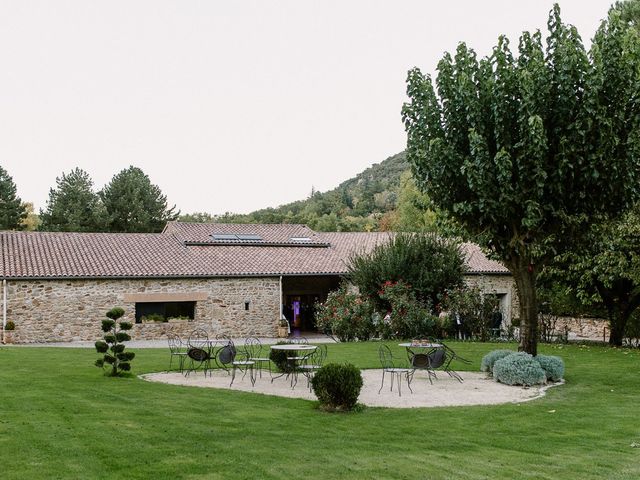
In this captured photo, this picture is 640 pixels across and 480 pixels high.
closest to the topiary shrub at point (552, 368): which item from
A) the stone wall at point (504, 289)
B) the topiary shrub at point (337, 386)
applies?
the topiary shrub at point (337, 386)

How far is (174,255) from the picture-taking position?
2891cm

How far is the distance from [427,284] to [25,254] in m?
16.1

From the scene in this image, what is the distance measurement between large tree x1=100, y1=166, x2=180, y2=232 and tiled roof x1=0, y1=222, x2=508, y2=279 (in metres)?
17.7

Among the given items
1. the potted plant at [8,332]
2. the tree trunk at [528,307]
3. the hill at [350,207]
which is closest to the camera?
the tree trunk at [528,307]

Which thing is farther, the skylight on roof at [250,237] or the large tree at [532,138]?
the skylight on roof at [250,237]

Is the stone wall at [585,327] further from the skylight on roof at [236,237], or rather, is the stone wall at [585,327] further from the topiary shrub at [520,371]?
the topiary shrub at [520,371]

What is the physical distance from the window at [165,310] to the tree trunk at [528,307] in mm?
15843

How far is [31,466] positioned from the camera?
6477 mm

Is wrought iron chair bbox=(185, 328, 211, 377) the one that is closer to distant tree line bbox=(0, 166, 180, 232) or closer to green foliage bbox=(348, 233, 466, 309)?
green foliage bbox=(348, 233, 466, 309)

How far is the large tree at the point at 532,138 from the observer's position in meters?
12.4

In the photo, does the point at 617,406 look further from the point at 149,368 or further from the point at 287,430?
the point at 149,368

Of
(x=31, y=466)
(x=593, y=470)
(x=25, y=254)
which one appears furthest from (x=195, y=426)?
(x=25, y=254)

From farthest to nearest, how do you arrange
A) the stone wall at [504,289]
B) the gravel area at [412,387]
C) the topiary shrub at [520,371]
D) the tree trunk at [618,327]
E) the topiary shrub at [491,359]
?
the stone wall at [504,289] → the tree trunk at [618,327] → the topiary shrub at [491,359] → the topiary shrub at [520,371] → the gravel area at [412,387]

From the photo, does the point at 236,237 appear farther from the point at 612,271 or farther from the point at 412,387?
the point at 412,387
